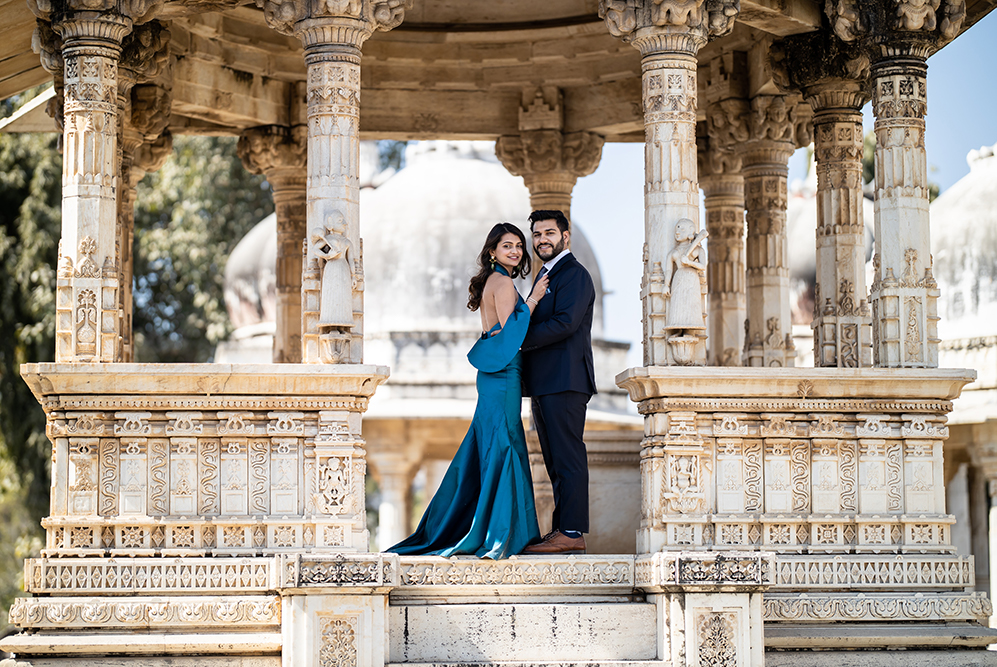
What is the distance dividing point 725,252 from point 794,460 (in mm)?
6081

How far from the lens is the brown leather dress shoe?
10.9m

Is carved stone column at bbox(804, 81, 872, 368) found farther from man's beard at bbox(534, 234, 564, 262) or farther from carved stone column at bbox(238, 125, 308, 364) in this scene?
carved stone column at bbox(238, 125, 308, 364)

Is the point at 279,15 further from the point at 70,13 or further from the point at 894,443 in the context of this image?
the point at 894,443

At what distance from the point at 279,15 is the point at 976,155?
610 inches

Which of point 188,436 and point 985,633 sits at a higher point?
point 188,436

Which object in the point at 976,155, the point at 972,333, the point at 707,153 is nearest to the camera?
the point at 707,153

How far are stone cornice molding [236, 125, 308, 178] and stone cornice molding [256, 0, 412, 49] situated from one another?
4.96 m

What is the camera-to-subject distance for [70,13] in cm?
1118

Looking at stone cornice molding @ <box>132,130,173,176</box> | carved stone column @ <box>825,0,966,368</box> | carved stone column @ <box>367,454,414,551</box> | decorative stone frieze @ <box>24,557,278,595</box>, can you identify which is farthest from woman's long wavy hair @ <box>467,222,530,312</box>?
carved stone column @ <box>367,454,414,551</box>

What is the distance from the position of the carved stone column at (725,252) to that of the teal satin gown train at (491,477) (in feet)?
19.2

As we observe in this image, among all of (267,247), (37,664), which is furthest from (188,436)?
(267,247)

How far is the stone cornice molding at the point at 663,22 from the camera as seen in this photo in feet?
36.6

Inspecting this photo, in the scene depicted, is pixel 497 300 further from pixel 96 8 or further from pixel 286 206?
pixel 286 206

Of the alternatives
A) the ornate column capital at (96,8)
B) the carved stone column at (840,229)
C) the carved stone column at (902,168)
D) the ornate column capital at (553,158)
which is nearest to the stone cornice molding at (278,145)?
the ornate column capital at (553,158)
